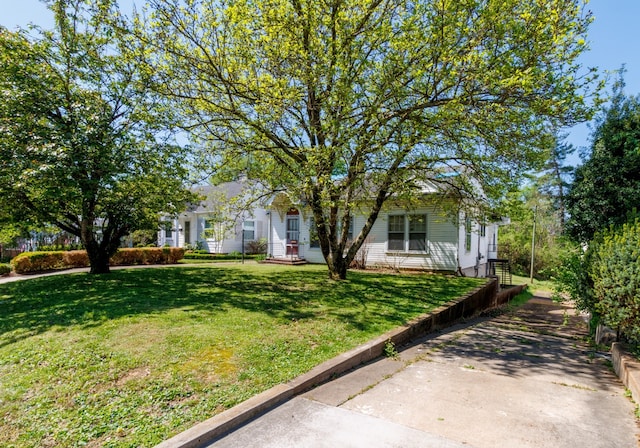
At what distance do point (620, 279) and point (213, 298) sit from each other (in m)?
7.20

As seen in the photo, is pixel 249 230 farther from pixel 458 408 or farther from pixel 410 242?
pixel 458 408

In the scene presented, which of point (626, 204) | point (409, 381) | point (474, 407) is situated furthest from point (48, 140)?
point (626, 204)

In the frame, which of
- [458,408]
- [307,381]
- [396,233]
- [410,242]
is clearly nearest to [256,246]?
[396,233]

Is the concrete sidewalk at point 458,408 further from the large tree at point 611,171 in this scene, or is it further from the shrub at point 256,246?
the shrub at point 256,246

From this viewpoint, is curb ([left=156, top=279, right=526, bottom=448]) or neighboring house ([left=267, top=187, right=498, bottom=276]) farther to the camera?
neighboring house ([left=267, top=187, right=498, bottom=276])

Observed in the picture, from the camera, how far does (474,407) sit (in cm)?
385

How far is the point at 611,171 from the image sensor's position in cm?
1029

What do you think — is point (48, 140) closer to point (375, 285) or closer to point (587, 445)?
point (375, 285)

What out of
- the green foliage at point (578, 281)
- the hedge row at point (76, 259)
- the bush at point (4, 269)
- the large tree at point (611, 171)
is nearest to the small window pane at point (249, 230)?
the hedge row at point (76, 259)

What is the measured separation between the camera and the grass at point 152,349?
3.39 metres

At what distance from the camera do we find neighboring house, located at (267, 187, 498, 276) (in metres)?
15.7

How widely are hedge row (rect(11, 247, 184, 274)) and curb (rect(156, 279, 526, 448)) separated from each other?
15775 millimetres

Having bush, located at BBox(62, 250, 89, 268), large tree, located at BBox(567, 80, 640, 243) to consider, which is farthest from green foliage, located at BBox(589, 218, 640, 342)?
bush, located at BBox(62, 250, 89, 268)

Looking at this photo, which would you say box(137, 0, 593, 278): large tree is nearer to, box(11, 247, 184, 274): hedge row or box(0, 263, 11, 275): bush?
box(11, 247, 184, 274): hedge row
